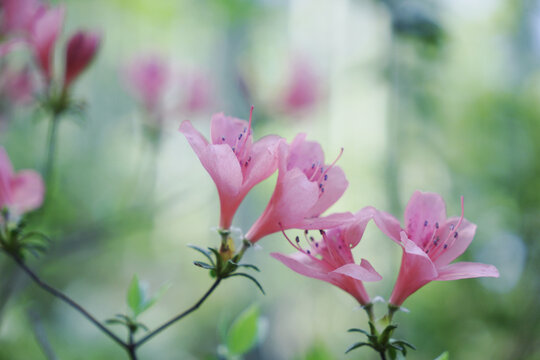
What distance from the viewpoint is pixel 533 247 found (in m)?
1.64

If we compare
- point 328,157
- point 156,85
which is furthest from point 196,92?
point 328,157

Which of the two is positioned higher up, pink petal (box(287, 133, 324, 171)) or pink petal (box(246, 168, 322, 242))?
pink petal (box(287, 133, 324, 171))

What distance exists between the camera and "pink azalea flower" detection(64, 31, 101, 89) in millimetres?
696

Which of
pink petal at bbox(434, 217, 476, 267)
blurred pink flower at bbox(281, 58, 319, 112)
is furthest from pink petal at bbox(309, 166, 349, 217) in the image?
blurred pink flower at bbox(281, 58, 319, 112)

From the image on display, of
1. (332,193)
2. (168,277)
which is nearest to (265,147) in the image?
(332,193)

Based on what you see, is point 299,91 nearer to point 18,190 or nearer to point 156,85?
point 156,85

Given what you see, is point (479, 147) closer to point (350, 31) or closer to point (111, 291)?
point (350, 31)

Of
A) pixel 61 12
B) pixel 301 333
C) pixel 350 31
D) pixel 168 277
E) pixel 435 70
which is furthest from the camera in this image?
pixel 168 277

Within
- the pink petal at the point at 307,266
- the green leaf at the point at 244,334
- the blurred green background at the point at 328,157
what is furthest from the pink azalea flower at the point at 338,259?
the blurred green background at the point at 328,157

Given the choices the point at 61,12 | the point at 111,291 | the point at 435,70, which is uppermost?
the point at 61,12

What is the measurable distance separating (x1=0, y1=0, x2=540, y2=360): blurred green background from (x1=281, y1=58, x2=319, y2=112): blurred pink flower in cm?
2

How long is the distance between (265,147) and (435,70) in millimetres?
1349

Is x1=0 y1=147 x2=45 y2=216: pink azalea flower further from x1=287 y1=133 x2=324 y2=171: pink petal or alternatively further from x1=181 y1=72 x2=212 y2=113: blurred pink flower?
x1=181 y1=72 x2=212 y2=113: blurred pink flower

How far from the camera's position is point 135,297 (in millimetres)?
486
